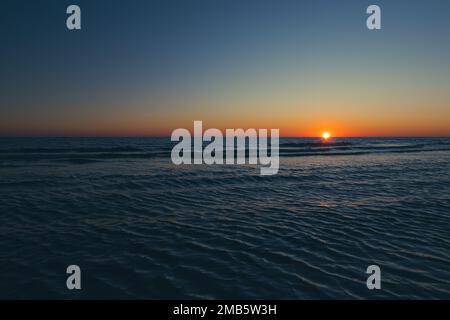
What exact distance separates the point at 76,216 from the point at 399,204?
1301 centimetres

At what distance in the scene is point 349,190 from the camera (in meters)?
15.8

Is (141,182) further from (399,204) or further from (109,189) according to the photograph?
(399,204)

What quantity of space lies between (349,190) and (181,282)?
12.7m

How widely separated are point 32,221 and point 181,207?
522 cm

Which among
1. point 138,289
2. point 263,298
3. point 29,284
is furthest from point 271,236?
point 29,284

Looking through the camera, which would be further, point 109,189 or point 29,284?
point 109,189

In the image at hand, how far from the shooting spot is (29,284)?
5609mm

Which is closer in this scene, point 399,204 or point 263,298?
point 263,298

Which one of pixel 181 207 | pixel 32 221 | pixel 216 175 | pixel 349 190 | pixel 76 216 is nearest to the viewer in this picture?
pixel 32 221

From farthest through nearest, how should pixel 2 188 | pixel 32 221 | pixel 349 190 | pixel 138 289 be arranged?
pixel 349 190 < pixel 2 188 < pixel 32 221 < pixel 138 289
